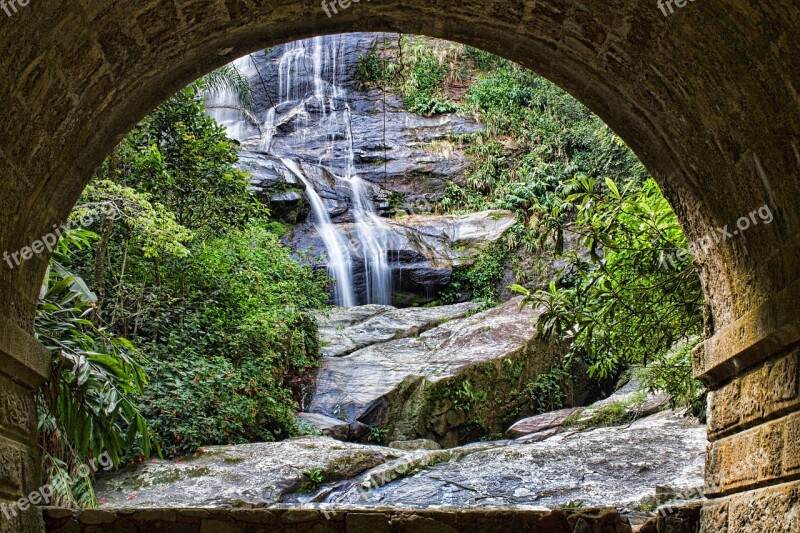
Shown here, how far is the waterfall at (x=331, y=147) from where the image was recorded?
59.4 feet

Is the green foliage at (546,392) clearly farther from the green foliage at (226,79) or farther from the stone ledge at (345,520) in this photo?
the stone ledge at (345,520)

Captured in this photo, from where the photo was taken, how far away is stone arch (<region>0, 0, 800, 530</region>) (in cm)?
310

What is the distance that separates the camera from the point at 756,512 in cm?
325

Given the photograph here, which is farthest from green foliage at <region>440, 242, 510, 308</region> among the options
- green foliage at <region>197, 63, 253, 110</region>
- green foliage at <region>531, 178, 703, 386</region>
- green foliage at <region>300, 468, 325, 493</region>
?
green foliage at <region>531, 178, 703, 386</region>

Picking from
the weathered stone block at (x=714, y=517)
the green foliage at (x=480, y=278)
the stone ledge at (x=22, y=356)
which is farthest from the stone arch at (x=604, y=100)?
the green foliage at (x=480, y=278)

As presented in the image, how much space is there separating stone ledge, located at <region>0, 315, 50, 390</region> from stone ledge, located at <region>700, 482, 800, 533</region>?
351 cm

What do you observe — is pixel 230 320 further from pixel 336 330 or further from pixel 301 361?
pixel 336 330

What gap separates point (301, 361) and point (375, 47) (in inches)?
681

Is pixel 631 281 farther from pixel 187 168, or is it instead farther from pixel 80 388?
pixel 187 168

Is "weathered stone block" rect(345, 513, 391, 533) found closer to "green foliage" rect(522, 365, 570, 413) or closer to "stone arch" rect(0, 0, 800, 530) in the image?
"stone arch" rect(0, 0, 800, 530)

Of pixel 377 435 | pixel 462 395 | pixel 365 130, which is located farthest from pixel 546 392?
pixel 365 130

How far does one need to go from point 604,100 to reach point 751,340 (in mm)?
1688

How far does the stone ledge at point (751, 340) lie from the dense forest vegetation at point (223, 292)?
142 centimetres

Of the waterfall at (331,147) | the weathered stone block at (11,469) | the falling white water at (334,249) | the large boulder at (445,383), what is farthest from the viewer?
the waterfall at (331,147)
